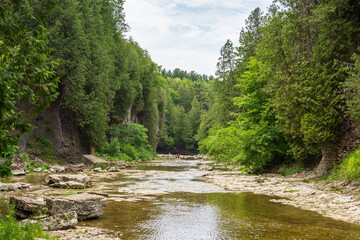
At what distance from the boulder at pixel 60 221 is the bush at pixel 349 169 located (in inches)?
470

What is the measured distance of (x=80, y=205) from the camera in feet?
28.6

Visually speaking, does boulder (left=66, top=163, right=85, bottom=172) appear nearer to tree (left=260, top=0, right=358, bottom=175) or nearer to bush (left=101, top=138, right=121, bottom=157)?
bush (left=101, top=138, right=121, bottom=157)

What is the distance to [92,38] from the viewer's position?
2939cm

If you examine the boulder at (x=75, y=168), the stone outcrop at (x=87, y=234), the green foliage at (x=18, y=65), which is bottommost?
the boulder at (x=75, y=168)

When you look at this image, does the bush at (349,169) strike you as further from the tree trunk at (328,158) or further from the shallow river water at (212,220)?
the shallow river water at (212,220)

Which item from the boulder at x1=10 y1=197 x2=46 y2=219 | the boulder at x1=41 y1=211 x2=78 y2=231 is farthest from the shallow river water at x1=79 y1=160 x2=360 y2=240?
the boulder at x1=10 y1=197 x2=46 y2=219

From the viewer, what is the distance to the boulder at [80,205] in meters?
8.24

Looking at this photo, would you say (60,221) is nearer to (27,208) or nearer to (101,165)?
(27,208)

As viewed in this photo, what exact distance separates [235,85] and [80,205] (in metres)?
21.6

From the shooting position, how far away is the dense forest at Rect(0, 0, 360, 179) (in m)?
5.05

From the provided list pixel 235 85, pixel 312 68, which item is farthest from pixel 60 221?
pixel 235 85

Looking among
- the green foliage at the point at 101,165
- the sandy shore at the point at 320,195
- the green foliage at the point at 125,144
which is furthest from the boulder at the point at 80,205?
the green foliage at the point at 125,144

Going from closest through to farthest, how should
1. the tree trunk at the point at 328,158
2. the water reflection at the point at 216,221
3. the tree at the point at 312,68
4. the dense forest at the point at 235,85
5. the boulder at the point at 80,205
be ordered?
the dense forest at the point at 235,85, the water reflection at the point at 216,221, the boulder at the point at 80,205, the tree at the point at 312,68, the tree trunk at the point at 328,158

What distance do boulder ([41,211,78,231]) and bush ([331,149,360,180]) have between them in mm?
11939
